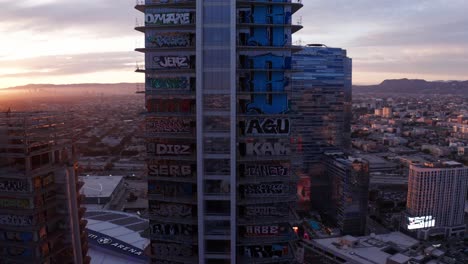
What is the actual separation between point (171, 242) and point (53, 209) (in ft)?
17.3

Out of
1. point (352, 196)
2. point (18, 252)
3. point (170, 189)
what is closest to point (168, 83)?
point (170, 189)

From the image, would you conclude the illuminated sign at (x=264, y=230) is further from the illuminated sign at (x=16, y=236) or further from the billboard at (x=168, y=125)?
the illuminated sign at (x=16, y=236)

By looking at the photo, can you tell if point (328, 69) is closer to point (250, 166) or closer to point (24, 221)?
point (250, 166)

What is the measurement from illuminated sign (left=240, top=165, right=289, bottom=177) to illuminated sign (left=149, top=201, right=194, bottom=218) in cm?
297

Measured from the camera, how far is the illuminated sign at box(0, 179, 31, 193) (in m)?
15.4

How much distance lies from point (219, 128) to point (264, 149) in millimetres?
2296

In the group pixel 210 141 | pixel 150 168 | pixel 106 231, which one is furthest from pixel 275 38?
pixel 106 231

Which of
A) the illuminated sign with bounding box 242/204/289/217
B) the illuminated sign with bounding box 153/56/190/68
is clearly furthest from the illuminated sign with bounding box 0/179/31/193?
the illuminated sign with bounding box 242/204/289/217

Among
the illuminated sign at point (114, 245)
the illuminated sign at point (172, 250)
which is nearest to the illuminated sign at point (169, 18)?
the illuminated sign at point (172, 250)

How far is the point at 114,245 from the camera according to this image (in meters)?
31.1

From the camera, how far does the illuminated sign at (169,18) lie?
16.4 m

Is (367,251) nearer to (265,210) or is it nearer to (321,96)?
(265,210)

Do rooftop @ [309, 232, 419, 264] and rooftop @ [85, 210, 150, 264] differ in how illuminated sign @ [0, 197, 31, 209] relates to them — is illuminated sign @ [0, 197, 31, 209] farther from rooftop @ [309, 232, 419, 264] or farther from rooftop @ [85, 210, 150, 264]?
rooftop @ [309, 232, 419, 264]

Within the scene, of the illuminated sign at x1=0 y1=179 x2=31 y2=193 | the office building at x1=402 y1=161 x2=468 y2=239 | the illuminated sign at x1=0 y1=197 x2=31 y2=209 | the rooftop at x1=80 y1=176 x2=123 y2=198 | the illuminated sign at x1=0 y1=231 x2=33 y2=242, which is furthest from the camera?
the rooftop at x1=80 y1=176 x2=123 y2=198
